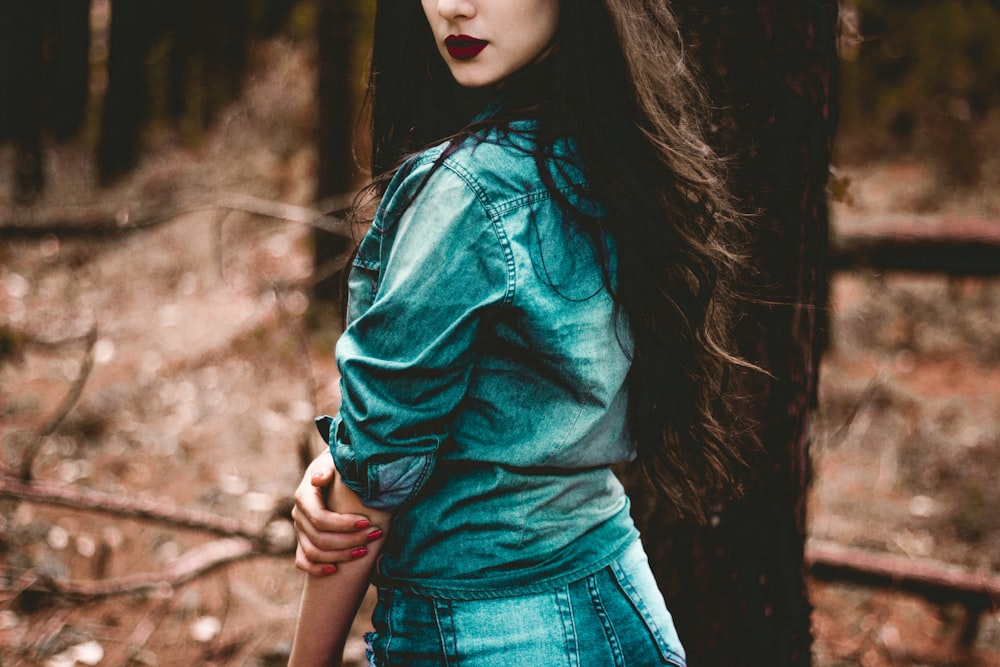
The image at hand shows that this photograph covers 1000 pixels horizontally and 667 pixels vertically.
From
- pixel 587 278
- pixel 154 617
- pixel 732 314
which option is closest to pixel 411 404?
pixel 587 278

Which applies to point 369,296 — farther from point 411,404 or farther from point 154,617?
point 154,617

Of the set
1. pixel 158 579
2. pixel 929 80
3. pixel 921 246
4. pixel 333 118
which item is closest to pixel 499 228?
pixel 158 579

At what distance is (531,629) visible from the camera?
48.2 inches

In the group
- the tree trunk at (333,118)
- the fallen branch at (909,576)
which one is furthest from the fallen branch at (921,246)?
the tree trunk at (333,118)

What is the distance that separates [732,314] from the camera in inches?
72.7

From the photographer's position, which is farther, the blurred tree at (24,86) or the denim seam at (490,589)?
the blurred tree at (24,86)

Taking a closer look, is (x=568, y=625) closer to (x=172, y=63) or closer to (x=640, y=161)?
(x=640, y=161)

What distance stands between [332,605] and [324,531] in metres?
0.13

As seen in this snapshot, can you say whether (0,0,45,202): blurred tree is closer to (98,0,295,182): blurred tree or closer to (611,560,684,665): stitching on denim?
(98,0,295,182): blurred tree

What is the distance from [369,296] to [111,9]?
11.1 m

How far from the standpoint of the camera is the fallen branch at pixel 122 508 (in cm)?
291

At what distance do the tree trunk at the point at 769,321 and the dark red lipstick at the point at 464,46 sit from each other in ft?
2.19

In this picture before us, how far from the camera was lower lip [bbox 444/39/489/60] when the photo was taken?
4.14 ft

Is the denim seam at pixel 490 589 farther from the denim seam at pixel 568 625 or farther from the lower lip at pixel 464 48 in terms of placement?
the lower lip at pixel 464 48
